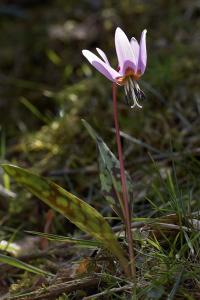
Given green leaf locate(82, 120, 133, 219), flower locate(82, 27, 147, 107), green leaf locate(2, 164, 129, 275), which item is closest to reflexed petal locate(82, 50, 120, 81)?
flower locate(82, 27, 147, 107)

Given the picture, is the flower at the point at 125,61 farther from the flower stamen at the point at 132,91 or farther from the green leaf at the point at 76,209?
the green leaf at the point at 76,209

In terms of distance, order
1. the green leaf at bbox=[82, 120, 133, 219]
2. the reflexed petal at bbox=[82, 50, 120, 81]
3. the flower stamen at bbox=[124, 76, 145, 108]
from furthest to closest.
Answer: the green leaf at bbox=[82, 120, 133, 219] → the flower stamen at bbox=[124, 76, 145, 108] → the reflexed petal at bbox=[82, 50, 120, 81]

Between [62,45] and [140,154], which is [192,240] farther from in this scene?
[62,45]

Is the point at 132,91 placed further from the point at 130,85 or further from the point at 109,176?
the point at 109,176

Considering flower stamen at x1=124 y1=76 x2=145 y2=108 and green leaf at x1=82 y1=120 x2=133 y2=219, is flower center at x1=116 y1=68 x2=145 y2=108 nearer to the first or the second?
flower stamen at x1=124 y1=76 x2=145 y2=108

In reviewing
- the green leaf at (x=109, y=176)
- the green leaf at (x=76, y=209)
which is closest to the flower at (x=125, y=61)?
the green leaf at (x=109, y=176)

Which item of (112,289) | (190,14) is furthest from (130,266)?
(190,14)
